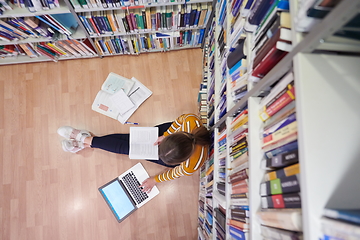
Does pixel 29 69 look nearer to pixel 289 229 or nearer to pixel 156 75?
pixel 156 75

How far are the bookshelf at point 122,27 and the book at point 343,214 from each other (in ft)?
5.00

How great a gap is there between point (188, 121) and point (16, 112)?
1796mm

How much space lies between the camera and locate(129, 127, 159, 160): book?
173 centimetres

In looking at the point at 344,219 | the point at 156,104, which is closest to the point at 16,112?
the point at 156,104

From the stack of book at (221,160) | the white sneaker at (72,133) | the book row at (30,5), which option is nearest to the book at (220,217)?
the stack of book at (221,160)

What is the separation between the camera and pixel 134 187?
2004mm

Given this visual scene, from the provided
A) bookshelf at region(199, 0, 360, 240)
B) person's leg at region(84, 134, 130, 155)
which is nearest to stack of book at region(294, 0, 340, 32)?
bookshelf at region(199, 0, 360, 240)

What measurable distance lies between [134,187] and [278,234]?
1.50 m

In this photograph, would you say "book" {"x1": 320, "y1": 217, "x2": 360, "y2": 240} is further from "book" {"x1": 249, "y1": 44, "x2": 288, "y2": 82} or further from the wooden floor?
the wooden floor

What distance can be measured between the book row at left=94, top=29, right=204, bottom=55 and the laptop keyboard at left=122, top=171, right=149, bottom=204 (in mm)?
1219

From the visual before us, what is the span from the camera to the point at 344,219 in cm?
52

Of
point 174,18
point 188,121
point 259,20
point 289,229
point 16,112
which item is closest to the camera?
point 289,229

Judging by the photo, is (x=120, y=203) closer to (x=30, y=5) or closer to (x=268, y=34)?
(x=30, y=5)

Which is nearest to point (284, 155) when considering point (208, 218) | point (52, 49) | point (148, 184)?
point (208, 218)
